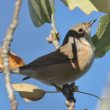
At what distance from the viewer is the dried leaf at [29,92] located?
0.82m

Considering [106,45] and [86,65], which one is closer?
[106,45]

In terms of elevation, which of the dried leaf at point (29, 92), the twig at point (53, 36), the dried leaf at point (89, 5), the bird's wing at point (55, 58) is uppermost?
the dried leaf at point (89, 5)

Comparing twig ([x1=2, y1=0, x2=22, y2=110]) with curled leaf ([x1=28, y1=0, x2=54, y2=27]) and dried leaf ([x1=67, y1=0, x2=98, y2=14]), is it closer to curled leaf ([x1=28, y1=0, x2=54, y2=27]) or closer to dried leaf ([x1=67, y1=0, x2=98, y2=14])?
dried leaf ([x1=67, y1=0, x2=98, y2=14])

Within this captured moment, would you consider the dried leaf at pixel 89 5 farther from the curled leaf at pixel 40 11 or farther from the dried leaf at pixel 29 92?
the dried leaf at pixel 29 92

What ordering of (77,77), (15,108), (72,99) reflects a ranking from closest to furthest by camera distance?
(15,108), (72,99), (77,77)

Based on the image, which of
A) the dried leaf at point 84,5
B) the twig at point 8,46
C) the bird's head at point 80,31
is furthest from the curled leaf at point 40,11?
the bird's head at point 80,31

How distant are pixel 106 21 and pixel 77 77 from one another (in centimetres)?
50

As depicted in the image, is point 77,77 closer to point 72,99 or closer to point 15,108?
point 72,99

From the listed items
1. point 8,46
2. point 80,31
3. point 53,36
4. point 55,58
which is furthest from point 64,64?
point 8,46

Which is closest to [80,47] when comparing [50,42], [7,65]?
[50,42]

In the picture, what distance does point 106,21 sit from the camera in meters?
0.87

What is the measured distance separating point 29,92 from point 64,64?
610 millimetres

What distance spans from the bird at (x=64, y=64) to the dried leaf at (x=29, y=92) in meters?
0.37

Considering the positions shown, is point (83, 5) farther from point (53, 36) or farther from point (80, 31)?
point (80, 31)
